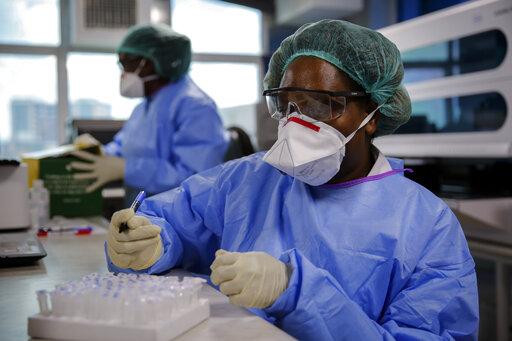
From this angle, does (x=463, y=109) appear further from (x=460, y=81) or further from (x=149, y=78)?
(x=149, y=78)

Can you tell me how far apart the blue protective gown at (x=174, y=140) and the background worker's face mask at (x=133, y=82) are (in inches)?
3.4

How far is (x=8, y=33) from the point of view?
4.48 m

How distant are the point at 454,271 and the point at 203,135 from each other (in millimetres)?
1592

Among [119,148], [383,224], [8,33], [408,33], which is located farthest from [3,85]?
[383,224]

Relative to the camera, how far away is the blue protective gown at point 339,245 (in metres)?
0.93

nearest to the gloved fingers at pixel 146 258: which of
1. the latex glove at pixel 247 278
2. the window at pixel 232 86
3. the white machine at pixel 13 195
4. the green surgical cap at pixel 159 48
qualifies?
the latex glove at pixel 247 278

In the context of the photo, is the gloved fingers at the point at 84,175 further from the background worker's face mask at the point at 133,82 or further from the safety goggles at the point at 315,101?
the safety goggles at the point at 315,101

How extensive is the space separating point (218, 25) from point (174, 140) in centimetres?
293

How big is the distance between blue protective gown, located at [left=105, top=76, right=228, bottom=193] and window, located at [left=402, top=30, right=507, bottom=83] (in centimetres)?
89

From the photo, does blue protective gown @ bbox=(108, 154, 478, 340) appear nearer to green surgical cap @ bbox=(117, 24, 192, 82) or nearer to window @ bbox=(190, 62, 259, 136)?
green surgical cap @ bbox=(117, 24, 192, 82)

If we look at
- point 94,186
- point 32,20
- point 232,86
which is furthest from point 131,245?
point 232,86

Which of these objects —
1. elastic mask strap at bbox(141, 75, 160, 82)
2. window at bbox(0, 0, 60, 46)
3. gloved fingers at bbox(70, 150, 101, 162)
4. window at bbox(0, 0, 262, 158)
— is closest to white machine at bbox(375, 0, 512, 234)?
elastic mask strap at bbox(141, 75, 160, 82)

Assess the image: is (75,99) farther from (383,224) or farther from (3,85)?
(383,224)

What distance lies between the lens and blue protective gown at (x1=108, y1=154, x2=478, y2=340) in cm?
93
